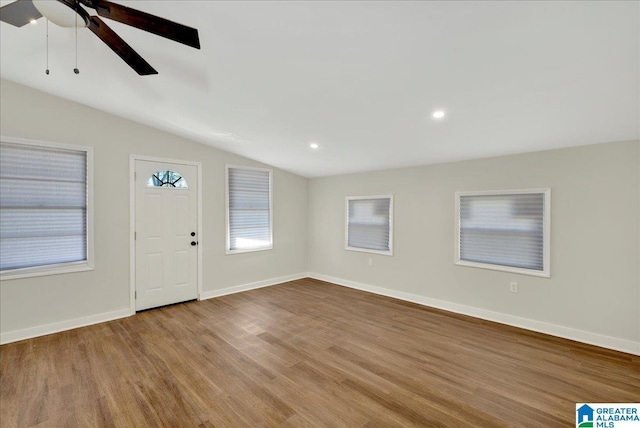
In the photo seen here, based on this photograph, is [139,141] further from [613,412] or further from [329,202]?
[613,412]

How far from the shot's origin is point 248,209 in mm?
5320

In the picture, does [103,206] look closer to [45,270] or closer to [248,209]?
[45,270]

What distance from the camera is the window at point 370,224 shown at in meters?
4.92

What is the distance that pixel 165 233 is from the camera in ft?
14.2

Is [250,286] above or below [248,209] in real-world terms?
below

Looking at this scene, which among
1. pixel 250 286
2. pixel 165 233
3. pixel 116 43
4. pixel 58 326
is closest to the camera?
pixel 116 43

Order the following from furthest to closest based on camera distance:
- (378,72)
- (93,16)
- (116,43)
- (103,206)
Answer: (103,206) → (378,72) → (116,43) → (93,16)

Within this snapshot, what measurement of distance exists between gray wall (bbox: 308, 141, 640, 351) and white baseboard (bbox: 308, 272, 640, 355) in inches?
1.8

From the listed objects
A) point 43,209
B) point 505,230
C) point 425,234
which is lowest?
point 425,234

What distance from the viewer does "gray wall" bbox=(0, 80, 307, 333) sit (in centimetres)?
326

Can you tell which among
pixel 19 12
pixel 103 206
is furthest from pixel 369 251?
pixel 19 12

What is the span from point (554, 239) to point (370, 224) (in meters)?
2.58

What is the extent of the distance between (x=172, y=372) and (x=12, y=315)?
2.22 meters

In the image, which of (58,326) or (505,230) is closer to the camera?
(58,326)
